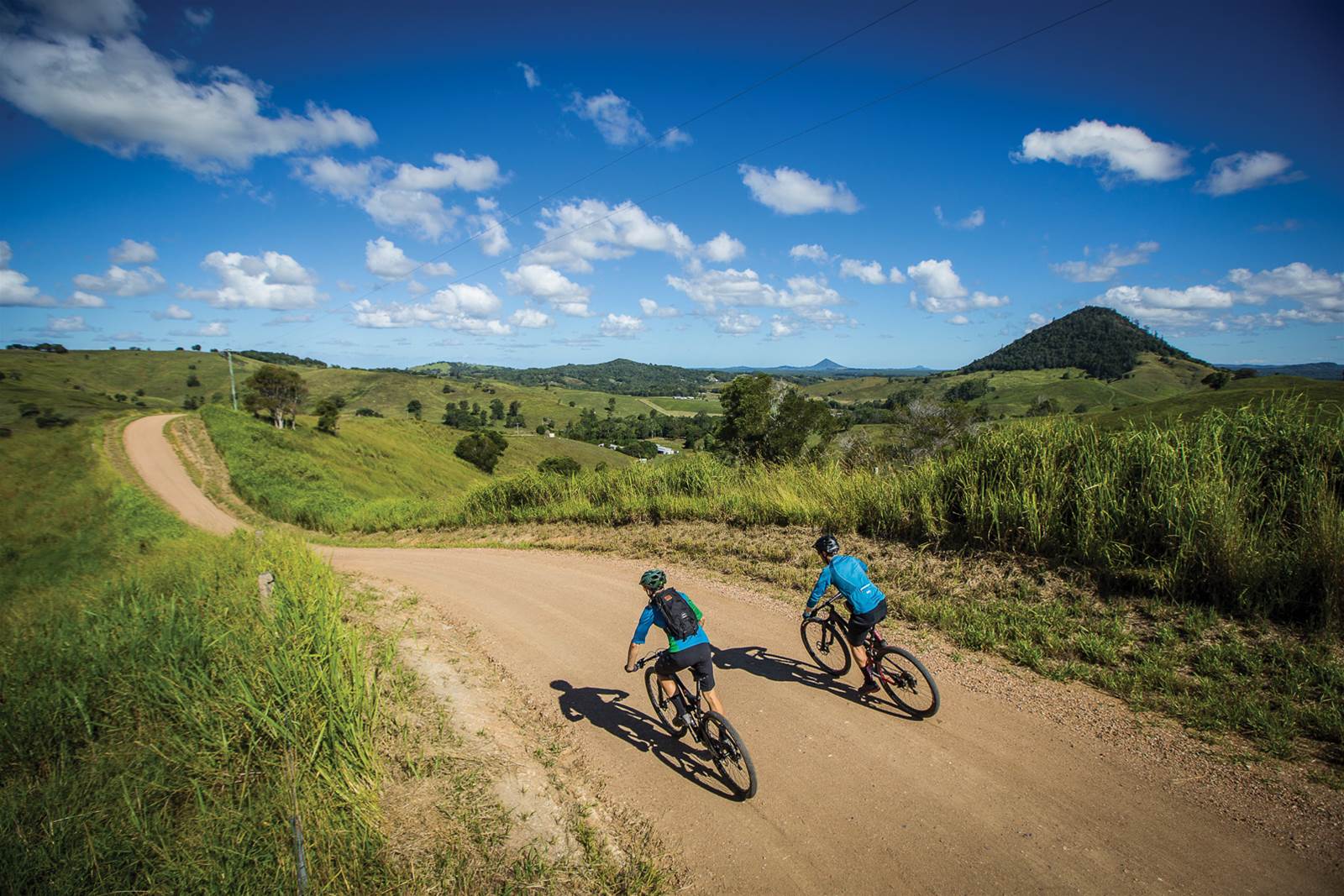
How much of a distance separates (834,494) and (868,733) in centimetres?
565

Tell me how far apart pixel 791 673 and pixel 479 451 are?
8795cm

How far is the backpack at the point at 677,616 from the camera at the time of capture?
475 cm

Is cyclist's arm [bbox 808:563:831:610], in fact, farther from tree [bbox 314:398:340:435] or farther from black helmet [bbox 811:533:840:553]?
tree [bbox 314:398:340:435]

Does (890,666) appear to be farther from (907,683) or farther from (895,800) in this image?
(895,800)

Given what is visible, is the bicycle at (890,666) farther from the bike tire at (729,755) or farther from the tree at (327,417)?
the tree at (327,417)

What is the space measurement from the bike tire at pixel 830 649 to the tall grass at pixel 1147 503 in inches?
130

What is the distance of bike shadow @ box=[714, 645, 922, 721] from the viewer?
5559 millimetres

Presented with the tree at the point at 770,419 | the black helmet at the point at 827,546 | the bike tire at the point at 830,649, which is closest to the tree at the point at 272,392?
the tree at the point at 770,419

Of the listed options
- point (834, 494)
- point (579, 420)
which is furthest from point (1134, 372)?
point (834, 494)

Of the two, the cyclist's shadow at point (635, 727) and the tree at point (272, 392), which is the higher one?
the tree at point (272, 392)

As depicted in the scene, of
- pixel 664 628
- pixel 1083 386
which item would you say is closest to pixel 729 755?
pixel 664 628

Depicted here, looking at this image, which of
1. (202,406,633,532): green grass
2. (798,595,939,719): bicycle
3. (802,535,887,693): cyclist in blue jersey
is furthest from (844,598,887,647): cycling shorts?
(202,406,633,532): green grass

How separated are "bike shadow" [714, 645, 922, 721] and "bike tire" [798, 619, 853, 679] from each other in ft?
0.36

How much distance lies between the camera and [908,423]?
4153 centimetres
